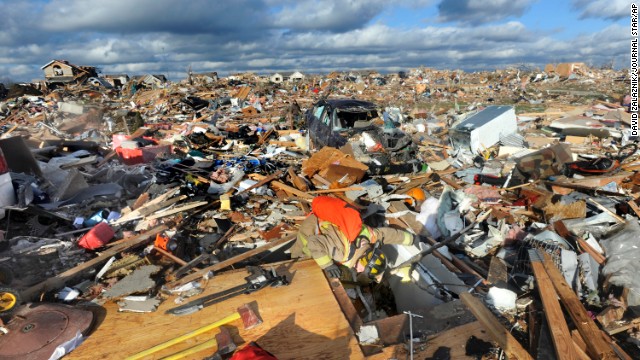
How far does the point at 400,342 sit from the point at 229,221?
4.27 meters

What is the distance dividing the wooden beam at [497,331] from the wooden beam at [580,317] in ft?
2.60

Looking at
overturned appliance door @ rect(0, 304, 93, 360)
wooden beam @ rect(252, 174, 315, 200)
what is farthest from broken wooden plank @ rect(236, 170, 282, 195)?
overturned appliance door @ rect(0, 304, 93, 360)

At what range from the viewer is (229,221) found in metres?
6.58

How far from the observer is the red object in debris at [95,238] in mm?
5258

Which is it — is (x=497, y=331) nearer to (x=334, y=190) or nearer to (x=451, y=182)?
(x=334, y=190)

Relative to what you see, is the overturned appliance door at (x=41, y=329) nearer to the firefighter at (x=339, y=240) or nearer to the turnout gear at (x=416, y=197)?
the firefighter at (x=339, y=240)

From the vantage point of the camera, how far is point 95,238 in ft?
17.3

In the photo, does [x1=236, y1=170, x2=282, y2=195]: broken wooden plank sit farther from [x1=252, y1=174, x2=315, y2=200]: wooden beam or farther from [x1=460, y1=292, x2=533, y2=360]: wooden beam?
[x1=460, y1=292, x2=533, y2=360]: wooden beam

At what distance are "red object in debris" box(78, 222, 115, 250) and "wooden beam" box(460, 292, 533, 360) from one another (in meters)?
5.16

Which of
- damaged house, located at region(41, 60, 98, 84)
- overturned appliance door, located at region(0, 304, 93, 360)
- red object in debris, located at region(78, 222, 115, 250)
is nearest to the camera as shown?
overturned appliance door, located at region(0, 304, 93, 360)

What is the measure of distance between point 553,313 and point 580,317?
30cm

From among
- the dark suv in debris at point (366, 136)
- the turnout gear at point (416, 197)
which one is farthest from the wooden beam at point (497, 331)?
the dark suv in debris at point (366, 136)

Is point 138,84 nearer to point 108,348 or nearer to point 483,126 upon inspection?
point 483,126

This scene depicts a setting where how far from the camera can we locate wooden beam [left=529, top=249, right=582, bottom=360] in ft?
10.3
